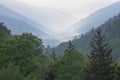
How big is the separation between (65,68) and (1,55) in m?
12.0

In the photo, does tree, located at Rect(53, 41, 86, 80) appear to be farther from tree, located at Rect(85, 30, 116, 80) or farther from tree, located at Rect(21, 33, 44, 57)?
tree, located at Rect(21, 33, 44, 57)

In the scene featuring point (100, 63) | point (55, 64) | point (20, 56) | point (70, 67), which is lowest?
point (100, 63)

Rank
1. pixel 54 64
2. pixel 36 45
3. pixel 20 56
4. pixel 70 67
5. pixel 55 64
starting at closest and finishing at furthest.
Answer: pixel 70 67 < pixel 55 64 < pixel 54 64 < pixel 20 56 < pixel 36 45

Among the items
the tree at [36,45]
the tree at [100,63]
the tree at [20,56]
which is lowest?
the tree at [100,63]

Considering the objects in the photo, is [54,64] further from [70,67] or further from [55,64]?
[70,67]

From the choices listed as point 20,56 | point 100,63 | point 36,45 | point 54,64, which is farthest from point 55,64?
point 100,63

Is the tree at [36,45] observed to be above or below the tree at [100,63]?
above

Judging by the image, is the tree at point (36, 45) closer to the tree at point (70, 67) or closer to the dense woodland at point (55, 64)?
the dense woodland at point (55, 64)

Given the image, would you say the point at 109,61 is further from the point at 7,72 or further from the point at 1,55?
the point at 1,55

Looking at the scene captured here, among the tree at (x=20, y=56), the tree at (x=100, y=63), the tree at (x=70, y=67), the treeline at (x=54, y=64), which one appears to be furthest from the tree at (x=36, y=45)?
the tree at (x=100, y=63)

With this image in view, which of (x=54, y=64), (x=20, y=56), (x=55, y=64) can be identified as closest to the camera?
(x=55, y=64)

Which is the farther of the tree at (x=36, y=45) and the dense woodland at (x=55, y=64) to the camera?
the tree at (x=36, y=45)

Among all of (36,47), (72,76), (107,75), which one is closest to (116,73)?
(107,75)

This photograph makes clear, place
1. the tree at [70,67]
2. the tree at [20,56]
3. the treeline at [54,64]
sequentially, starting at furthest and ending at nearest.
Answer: the tree at [20,56] < the tree at [70,67] < the treeline at [54,64]
